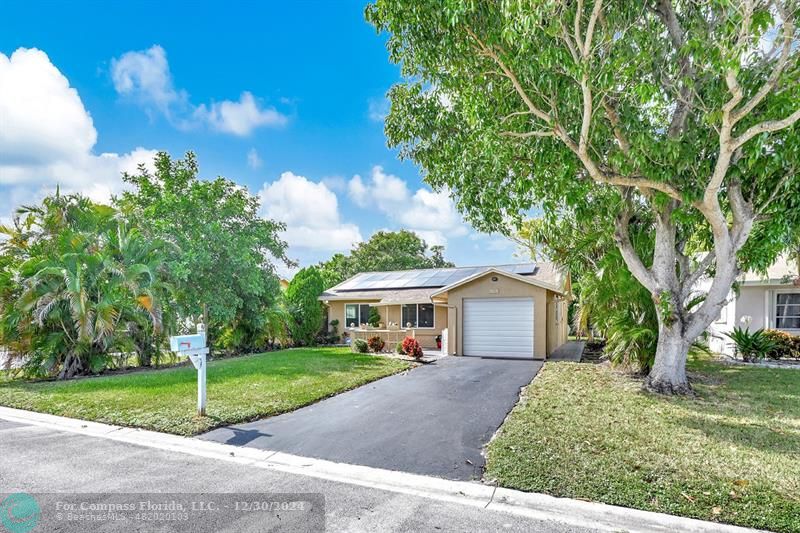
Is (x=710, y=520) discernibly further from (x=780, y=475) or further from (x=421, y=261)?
(x=421, y=261)

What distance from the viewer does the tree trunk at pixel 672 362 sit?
8.79m

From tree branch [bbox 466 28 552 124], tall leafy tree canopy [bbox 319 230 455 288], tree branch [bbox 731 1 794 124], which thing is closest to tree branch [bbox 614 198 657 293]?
tree branch [bbox 731 1 794 124]

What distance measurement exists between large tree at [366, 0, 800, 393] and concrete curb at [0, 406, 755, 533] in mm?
5739

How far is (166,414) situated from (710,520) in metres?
7.54

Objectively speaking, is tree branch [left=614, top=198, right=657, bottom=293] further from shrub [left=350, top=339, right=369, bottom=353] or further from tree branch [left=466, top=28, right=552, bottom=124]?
shrub [left=350, top=339, right=369, bottom=353]

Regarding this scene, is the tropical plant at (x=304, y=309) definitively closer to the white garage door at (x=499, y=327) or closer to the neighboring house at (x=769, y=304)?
the white garage door at (x=499, y=327)

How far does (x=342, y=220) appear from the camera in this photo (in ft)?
83.4

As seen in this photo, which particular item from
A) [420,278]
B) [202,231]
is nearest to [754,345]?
[420,278]

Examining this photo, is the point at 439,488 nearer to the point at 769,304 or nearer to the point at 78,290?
the point at 78,290

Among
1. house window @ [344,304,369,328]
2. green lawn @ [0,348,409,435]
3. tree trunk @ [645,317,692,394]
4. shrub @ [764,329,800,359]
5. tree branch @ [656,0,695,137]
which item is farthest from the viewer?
house window @ [344,304,369,328]

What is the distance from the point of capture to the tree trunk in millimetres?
8789

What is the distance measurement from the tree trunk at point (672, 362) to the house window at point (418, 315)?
1118 cm

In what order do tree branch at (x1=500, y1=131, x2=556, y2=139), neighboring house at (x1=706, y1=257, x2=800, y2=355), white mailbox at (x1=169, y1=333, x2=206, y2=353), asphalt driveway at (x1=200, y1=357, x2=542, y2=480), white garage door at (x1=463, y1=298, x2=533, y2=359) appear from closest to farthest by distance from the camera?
asphalt driveway at (x1=200, y1=357, x2=542, y2=480)
white mailbox at (x1=169, y1=333, x2=206, y2=353)
tree branch at (x1=500, y1=131, x2=556, y2=139)
neighboring house at (x1=706, y1=257, x2=800, y2=355)
white garage door at (x1=463, y1=298, x2=533, y2=359)

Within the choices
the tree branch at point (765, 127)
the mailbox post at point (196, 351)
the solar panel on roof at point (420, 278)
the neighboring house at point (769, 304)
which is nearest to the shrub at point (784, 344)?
the neighboring house at point (769, 304)
